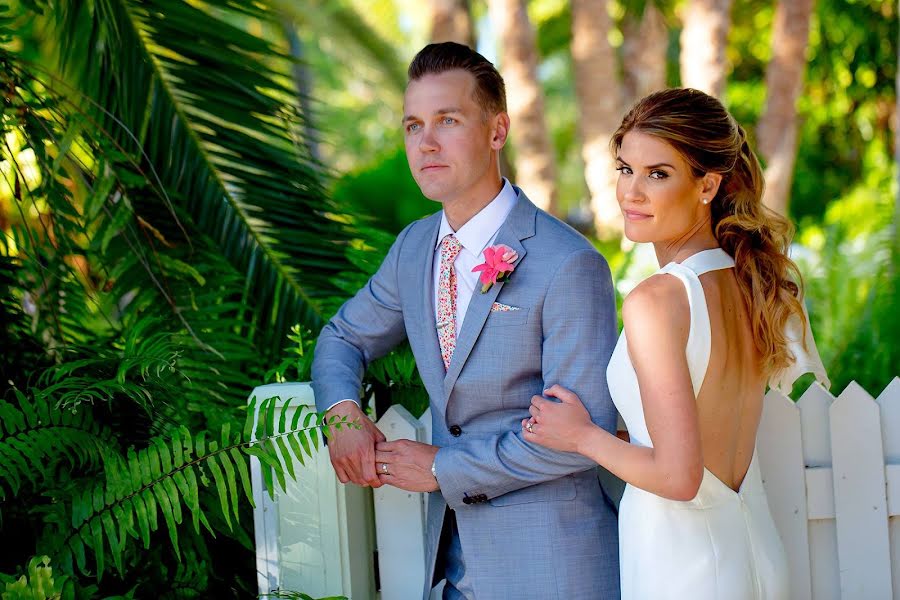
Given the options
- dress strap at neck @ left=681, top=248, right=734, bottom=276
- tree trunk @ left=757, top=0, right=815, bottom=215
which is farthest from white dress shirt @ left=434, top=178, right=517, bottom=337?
tree trunk @ left=757, top=0, right=815, bottom=215

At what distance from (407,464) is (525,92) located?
29.5 ft

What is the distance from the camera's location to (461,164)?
2781mm

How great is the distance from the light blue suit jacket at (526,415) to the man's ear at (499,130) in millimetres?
241

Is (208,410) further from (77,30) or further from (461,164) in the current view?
(77,30)

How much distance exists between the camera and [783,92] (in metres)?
12.0

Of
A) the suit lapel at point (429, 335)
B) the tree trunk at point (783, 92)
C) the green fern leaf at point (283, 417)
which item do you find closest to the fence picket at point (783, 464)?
the suit lapel at point (429, 335)

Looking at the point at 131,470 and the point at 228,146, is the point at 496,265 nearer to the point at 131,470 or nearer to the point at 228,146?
the point at 131,470

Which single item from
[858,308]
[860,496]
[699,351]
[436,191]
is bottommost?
[860,496]

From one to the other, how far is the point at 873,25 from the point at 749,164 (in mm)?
15165

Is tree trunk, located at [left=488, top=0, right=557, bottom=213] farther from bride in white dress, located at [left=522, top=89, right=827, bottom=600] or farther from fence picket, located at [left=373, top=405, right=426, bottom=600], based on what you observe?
bride in white dress, located at [left=522, top=89, right=827, bottom=600]

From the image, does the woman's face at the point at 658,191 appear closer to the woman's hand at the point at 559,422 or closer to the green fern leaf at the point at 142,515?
the woman's hand at the point at 559,422

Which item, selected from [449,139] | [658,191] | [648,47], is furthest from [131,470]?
[648,47]

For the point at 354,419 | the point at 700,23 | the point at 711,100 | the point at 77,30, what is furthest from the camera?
the point at 700,23

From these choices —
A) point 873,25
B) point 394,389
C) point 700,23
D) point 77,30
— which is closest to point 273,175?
point 77,30
